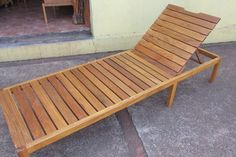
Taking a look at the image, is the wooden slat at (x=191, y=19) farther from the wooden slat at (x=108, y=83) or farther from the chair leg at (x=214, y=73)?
the wooden slat at (x=108, y=83)

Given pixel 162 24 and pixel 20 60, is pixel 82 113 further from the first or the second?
pixel 20 60

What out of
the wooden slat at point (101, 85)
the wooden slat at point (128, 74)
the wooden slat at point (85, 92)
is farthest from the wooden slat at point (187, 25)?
the wooden slat at point (85, 92)

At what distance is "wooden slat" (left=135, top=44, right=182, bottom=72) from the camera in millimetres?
2651

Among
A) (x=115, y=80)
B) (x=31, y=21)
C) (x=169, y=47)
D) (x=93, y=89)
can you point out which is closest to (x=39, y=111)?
(x=93, y=89)

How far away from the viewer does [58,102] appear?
223 centimetres

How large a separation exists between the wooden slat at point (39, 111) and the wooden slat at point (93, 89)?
50 cm

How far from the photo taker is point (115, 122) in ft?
8.33

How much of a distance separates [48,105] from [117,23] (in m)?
2.01

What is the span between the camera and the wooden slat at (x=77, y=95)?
83.7 inches

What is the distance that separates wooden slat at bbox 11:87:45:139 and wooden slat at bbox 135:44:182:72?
1.51 metres

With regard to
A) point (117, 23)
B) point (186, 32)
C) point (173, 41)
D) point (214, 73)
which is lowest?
point (214, 73)

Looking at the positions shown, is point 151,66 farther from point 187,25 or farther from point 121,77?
point 187,25

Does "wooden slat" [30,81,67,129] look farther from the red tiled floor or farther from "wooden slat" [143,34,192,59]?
the red tiled floor

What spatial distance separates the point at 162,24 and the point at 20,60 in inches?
85.0
